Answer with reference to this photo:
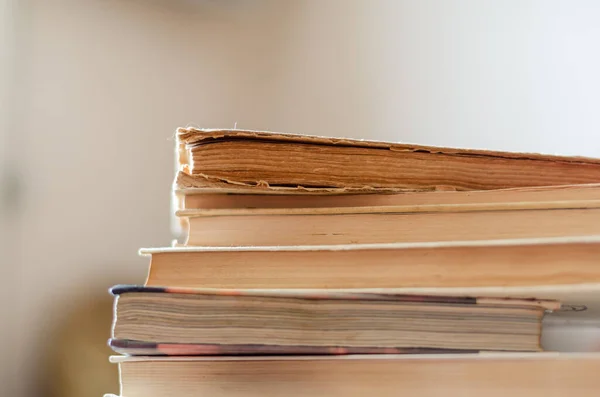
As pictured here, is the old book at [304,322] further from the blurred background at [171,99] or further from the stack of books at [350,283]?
the blurred background at [171,99]

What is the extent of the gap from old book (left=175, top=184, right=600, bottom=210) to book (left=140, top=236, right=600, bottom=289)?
0.03m

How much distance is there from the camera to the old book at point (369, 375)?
34cm

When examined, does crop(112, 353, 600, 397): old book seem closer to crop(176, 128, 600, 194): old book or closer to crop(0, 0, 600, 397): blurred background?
crop(176, 128, 600, 194): old book

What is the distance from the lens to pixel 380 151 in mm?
375

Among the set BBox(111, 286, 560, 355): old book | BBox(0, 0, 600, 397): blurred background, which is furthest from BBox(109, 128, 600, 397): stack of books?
BBox(0, 0, 600, 397): blurred background

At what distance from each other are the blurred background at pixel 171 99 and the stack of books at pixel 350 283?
456mm

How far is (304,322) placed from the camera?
0.34m

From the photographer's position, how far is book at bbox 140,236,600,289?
35 centimetres

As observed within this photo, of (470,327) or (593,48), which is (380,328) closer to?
(470,327)

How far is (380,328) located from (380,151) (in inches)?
4.4

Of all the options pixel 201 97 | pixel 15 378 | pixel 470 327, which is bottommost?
pixel 15 378

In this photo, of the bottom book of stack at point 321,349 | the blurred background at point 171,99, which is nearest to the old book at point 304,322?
the bottom book of stack at point 321,349

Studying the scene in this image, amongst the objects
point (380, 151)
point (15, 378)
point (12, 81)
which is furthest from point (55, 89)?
point (380, 151)

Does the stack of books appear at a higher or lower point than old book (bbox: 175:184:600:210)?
lower
